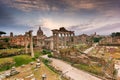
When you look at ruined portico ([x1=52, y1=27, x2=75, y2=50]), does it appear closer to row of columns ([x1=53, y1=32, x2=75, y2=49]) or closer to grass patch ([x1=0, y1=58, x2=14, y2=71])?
row of columns ([x1=53, y1=32, x2=75, y2=49])

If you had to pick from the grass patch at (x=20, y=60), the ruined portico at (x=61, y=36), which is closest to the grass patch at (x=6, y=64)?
the grass patch at (x=20, y=60)

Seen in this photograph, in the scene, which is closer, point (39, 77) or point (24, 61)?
point (39, 77)

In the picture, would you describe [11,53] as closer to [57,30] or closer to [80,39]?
[57,30]

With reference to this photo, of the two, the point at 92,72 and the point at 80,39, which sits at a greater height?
the point at 80,39

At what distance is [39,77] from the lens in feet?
90.1

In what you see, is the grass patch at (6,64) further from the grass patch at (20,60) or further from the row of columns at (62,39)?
the row of columns at (62,39)

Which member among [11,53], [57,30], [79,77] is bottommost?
[79,77]

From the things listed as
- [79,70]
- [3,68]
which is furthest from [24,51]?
[79,70]

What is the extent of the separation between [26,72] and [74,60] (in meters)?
16.9

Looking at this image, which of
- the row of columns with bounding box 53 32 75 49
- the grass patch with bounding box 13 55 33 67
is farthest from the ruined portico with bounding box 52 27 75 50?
the grass patch with bounding box 13 55 33 67

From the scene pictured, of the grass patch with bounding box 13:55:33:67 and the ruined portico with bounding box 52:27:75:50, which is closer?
the grass patch with bounding box 13:55:33:67

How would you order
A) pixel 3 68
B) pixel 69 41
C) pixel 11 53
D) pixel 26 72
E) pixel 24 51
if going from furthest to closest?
pixel 69 41, pixel 24 51, pixel 11 53, pixel 3 68, pixel 26 72

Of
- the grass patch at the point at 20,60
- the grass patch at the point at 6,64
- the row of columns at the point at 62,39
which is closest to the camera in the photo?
the grass patch at the point at 6,64

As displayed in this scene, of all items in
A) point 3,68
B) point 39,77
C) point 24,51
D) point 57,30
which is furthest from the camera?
point 57,30
